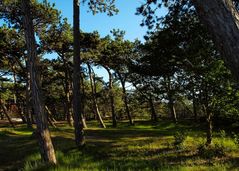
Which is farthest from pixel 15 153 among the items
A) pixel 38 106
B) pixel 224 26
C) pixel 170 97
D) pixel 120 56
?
pixel 120 56

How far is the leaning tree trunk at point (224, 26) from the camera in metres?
4.30

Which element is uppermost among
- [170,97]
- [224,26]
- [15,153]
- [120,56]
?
[120,56]

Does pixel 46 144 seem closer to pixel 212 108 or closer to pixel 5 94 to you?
pixel 212 108

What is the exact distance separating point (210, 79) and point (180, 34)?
2.58 meters

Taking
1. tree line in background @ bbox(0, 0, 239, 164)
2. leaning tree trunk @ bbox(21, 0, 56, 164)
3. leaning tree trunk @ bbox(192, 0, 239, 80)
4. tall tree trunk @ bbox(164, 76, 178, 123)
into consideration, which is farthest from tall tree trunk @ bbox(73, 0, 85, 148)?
leaning tree trunk @ bbox(192, 0, 239, 80)

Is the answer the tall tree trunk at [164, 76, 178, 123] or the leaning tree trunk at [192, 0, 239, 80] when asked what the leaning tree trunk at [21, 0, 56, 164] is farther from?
the tall tree trunk at [164, 76, 178, 123]

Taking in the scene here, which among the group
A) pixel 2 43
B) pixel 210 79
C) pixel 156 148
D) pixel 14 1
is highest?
pixel 14 1

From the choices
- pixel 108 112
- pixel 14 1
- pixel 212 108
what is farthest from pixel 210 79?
pixel 108 112

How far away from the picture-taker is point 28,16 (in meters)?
11.4

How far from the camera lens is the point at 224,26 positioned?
445 centimetres

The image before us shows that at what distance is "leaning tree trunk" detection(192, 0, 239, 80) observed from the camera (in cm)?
430

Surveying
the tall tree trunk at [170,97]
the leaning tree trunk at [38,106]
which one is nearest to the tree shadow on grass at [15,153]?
the leaning tree trunk at [38,106]

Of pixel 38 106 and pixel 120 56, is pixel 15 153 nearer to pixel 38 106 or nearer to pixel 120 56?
pixel 38 106

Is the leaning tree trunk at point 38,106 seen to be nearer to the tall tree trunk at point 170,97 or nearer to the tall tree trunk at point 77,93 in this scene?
the tall tree trunk at point 77,93
